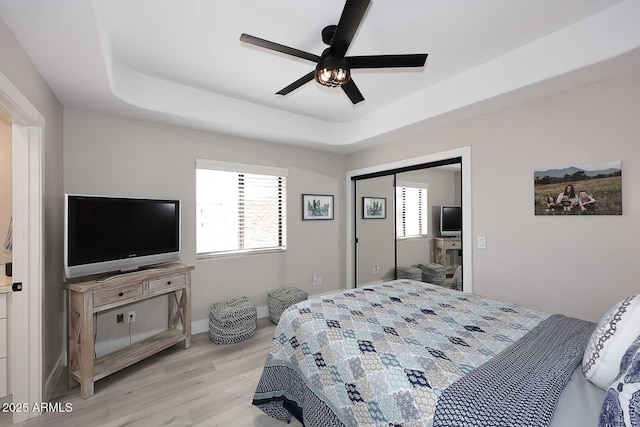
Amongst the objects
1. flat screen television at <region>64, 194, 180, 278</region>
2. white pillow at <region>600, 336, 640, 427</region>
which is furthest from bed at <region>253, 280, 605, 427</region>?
flat screen television at <region>64, 194, 180, 278</region>

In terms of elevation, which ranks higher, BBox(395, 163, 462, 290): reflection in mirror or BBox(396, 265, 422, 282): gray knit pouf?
BBox(395, 163, 462, 290): reflection in mirror

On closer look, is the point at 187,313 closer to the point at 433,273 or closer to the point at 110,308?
the point at 110,308

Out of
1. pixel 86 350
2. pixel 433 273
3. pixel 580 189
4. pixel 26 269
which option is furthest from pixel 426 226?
pixel 26 269

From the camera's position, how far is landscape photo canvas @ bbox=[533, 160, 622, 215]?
2.21 m

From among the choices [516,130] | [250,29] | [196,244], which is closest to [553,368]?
[516,130]

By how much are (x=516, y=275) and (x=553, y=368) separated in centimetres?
171

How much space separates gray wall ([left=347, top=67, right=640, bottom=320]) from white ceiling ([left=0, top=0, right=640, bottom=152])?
7.9 inches

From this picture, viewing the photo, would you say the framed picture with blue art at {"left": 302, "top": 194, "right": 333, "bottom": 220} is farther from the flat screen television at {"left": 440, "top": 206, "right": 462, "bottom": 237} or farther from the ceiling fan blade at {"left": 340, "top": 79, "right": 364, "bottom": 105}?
the ceiling fan blade at {"left": 340, "top": 79, "right": 364, "bottom": 105}

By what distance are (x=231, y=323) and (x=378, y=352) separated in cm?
217

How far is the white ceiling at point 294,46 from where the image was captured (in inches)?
73.1

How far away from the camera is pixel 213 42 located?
225 cm

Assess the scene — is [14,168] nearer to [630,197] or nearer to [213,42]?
[213,42]

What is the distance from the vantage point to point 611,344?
1.14 m

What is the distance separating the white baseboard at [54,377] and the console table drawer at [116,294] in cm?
65
